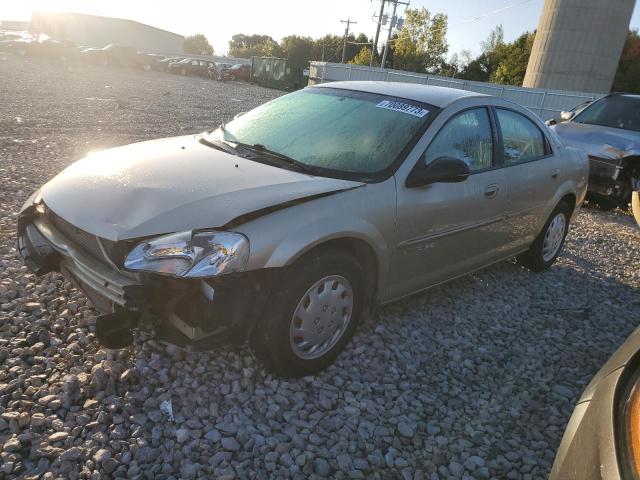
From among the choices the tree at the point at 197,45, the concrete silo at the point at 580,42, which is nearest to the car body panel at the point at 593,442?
the concrete silo at the point at 580,42

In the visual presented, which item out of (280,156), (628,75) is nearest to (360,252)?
(280,156)

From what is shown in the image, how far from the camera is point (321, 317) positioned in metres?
2.77

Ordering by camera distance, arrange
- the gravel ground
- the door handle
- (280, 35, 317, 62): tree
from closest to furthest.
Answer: the gravel ground < the door handle < (280, 35, 317, 62): tree

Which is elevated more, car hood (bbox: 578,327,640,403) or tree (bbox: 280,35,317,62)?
tree (bbox: 280,35,317,62)

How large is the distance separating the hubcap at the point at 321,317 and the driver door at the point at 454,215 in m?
0.43

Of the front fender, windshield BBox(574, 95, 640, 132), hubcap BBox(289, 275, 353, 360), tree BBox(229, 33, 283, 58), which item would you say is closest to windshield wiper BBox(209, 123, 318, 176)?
the front fender

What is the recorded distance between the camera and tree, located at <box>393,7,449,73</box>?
4994cm

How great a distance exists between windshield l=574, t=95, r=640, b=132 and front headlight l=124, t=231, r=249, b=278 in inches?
315

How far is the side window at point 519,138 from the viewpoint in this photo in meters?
3.95

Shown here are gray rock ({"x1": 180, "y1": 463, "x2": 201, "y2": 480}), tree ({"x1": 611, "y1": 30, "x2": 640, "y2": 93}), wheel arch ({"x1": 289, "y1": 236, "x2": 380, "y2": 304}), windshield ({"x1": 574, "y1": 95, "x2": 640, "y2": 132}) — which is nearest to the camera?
gray rock ({"x1": 180, "y1": 463, "x2": 201, "y2": 480})

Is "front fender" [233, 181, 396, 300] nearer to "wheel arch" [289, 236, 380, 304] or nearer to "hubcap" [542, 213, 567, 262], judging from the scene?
"wheel arch" [289, 236, 380, 304]

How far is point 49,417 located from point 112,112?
11152 mm

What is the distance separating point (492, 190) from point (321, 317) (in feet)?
5.76

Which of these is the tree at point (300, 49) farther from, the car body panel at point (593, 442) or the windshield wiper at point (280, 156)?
the car body panel at point (593, 442)
